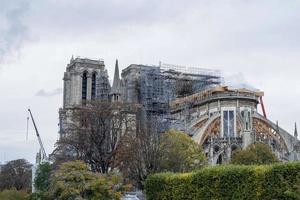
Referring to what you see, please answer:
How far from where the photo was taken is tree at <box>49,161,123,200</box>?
124 feet

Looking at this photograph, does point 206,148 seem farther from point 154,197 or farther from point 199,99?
point 154,197

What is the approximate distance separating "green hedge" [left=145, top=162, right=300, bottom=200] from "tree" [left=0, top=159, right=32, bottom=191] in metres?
53.9

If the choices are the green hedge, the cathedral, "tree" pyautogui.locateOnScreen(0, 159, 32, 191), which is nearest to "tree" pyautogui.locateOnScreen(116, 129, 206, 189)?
the green hedge

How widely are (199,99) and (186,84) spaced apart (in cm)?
1054

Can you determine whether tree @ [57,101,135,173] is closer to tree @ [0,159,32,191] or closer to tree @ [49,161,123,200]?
tree @ [49,161,123,200]

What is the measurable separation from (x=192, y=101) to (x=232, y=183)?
67.5 metres

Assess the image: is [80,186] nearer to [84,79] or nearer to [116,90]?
[116,90]

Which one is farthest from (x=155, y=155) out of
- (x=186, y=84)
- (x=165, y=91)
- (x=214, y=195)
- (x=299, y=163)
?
(x=186, y=84)

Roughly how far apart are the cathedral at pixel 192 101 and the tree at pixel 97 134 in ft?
80.4

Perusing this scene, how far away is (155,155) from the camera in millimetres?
49750

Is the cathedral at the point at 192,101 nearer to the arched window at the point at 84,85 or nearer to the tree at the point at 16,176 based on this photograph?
the arched window at the point at 84,85

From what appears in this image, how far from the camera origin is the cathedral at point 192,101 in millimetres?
86875

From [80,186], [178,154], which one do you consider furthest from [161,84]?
[80,186]

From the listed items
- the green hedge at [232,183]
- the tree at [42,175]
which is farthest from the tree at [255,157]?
the green hedge at [232,183]
